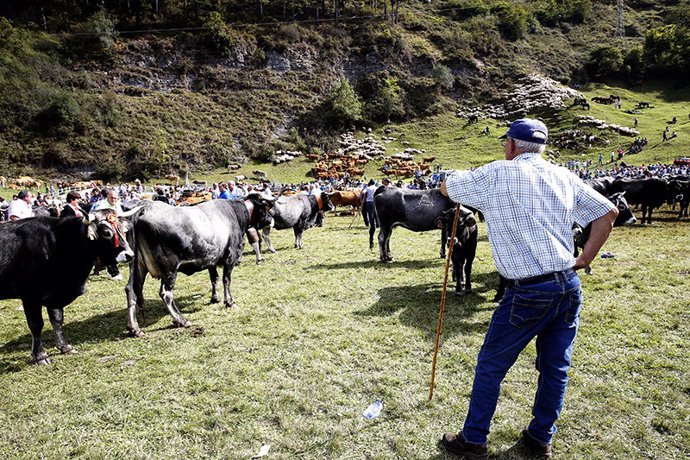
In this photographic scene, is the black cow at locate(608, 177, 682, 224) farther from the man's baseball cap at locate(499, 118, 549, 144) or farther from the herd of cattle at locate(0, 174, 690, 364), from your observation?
the man's baseball cap at locate(499, 118, 549, 144)

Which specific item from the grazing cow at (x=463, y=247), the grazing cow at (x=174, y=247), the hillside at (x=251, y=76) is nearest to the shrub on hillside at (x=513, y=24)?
the hillside at (x=251, y=76)

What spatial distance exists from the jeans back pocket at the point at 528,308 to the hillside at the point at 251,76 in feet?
148

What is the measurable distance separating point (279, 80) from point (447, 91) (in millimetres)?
27188

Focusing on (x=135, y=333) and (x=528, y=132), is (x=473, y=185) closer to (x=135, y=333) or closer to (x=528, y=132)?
(x=528, y=132)

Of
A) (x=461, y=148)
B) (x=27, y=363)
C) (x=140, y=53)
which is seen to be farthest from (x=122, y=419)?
(x=140, y=53)

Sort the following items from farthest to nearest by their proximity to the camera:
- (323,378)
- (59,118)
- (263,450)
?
(59,118), (323,378), (263,450)

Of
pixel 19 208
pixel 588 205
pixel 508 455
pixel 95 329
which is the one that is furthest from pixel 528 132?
pixel 19 208

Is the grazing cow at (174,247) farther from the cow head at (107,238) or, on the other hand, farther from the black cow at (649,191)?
the black cow at (649,191)

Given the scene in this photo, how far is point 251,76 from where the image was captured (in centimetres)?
5575

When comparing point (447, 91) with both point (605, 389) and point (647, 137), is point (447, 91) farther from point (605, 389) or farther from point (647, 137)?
point (605, 389)

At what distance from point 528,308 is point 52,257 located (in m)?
6.02

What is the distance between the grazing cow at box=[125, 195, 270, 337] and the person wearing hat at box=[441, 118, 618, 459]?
4.79 meters

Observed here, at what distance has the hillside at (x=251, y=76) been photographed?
42.7 metres

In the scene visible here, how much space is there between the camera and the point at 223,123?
161 ft
